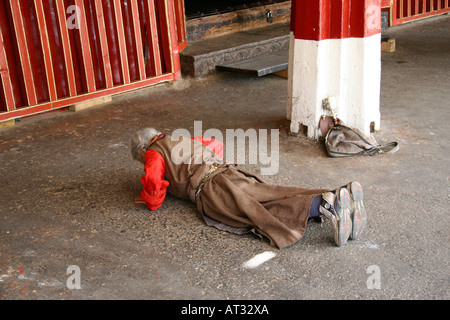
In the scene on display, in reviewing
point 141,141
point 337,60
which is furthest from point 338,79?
point 141,141

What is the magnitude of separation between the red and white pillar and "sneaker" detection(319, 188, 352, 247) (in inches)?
85.3

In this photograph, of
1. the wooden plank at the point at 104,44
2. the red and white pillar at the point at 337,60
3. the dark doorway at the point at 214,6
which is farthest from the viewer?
the dark doorway at the point at 214,6

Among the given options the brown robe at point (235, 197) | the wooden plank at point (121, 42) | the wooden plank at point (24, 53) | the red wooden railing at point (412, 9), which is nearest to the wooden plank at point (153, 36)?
the wooden plank at point (121, 42)

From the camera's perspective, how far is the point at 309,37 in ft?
17.7

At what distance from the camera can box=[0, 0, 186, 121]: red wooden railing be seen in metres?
6.70

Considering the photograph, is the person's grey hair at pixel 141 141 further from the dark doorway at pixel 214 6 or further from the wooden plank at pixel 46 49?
the dark doorway at pixel 214 6

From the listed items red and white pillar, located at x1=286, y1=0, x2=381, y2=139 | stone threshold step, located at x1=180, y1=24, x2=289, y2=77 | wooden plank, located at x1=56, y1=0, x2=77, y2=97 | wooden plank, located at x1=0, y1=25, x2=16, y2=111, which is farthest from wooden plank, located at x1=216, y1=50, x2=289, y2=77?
wooden plank, located at x1=0, y1=25, x2=16, y2=111

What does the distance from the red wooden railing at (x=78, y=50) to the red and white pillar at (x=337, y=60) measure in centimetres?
310

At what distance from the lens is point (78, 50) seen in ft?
23.9

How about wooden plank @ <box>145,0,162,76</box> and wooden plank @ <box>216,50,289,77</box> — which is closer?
wooden plank @ <box>145,0,162,76</box>

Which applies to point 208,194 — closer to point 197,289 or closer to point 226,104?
point 197,289

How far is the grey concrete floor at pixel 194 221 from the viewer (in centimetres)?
330

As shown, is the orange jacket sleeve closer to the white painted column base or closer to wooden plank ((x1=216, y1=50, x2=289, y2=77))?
the white painted column base

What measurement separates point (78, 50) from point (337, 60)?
12.9ft
